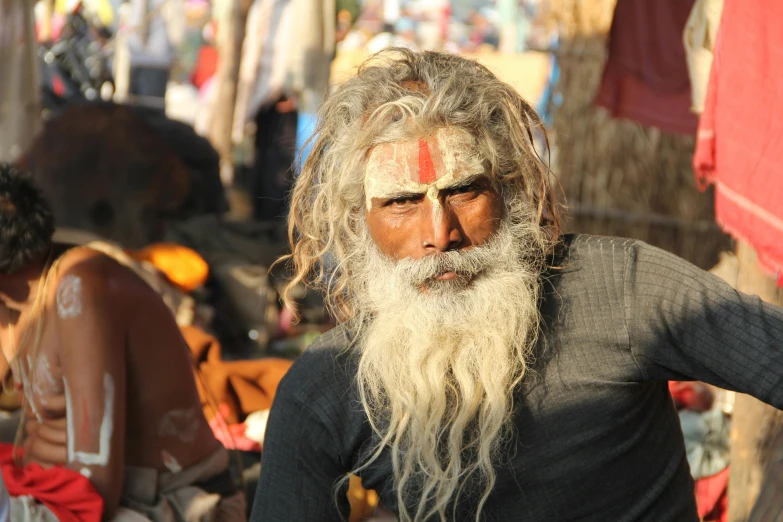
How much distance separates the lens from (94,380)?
119 inches

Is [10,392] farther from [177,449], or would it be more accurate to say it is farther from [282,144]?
[282,144]

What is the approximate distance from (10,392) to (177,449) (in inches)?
30.6

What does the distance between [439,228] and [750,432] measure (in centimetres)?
172

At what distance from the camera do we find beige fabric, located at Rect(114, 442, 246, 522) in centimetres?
319

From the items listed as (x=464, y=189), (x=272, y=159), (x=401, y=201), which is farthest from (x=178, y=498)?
(x=272, y=159)

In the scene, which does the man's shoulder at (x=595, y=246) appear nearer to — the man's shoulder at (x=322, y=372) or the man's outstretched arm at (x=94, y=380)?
the man's shoulder at (x=322, y=372)

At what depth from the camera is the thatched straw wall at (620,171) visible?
19.8 feet

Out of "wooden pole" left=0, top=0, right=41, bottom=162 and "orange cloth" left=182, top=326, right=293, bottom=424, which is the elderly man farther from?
"wooden pole" left=0, top=0, right=41, bottom=162

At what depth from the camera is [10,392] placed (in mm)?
3656

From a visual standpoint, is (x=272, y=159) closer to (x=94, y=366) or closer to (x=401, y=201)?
(x=94, y=366)

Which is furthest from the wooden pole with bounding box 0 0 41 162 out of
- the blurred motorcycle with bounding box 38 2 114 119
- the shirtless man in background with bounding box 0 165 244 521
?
the blurred motorcycle with bounding box 38 2 114 119

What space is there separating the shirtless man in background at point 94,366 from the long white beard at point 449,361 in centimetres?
107

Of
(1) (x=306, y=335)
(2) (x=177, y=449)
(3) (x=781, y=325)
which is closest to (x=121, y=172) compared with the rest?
(1) (x=306, y=335)

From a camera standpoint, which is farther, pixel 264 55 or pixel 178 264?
pixel 264 55
